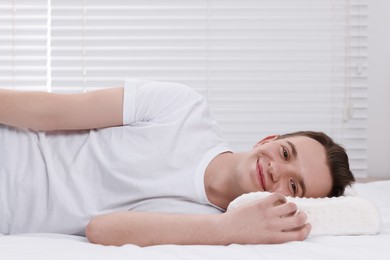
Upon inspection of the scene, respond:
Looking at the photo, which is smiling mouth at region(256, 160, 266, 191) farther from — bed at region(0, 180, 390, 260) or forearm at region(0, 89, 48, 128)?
forearm at region(0, 89, 48, 128)

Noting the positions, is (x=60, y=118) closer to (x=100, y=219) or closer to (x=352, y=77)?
(x=100, y=219)

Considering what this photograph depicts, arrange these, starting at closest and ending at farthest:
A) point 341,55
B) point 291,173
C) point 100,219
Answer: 1. point 100,219
2. point 291,173
3. point 341,55

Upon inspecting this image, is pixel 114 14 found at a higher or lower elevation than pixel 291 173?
higher

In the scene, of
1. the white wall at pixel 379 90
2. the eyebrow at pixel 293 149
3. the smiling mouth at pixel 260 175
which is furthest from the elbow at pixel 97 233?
the white wall at pixel 379 90

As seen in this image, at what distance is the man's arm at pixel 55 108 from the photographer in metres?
1.46

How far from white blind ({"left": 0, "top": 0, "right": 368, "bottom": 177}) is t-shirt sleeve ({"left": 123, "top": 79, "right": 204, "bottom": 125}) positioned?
1.41 meters

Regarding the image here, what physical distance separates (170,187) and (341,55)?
5.97ft

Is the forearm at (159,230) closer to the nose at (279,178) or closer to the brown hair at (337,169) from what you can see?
the nose at (279,178)

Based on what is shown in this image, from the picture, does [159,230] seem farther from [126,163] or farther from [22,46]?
[22,46]

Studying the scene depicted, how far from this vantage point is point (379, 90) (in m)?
3.00

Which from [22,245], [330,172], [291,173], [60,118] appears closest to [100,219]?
[22,245]

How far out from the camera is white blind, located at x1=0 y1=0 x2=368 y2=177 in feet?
9.85

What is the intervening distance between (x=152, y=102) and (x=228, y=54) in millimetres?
1495

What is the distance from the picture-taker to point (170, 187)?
4.74ft
